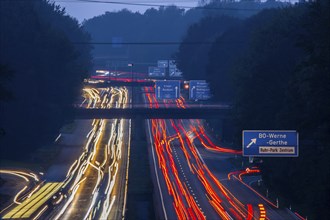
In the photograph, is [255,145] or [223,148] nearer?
[255,145]

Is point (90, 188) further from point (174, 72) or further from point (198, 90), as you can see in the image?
Result: point (174, 72)

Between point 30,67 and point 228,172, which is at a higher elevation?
point 30,67

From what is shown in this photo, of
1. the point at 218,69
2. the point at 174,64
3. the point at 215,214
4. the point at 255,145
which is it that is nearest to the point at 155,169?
the point at 215,214

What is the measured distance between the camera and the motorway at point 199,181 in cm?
4512

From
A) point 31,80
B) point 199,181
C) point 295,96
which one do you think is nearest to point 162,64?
point 31,80

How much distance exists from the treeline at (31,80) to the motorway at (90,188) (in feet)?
15.4

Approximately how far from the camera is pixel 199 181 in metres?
59.4

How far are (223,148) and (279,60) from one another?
26.7 meters

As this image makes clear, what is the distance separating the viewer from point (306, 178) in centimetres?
4234

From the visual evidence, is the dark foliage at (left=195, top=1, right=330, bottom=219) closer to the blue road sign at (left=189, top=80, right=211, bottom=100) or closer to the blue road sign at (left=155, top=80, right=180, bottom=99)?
the blue road sign at (left=155, top=80, right=180, bottom=99)

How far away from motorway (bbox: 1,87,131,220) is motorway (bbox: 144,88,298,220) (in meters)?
2.84

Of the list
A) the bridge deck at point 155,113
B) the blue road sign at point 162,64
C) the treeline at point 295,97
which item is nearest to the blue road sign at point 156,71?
the blue road sign at point 162,64

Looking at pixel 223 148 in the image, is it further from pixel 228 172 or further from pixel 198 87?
pixel 228 172

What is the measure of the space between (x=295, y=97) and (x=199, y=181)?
16.8m
